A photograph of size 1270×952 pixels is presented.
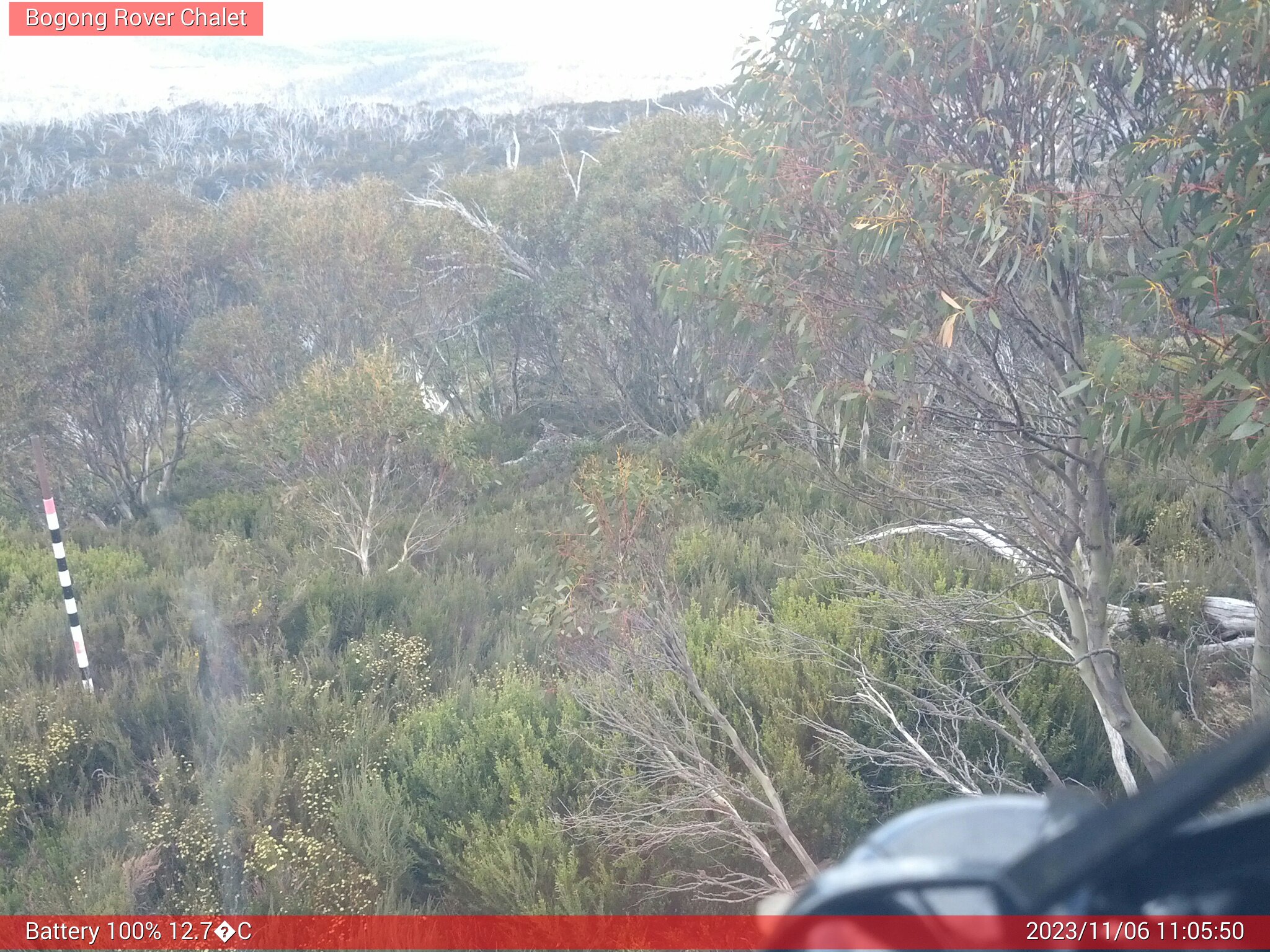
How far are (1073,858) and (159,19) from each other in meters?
7.95

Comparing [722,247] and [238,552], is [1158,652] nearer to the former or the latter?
[722,247]

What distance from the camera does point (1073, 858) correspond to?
2.73ft

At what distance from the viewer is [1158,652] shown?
5133mm

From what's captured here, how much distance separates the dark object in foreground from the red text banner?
24.7 ft

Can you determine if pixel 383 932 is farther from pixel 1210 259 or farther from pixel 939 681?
pixel 1210 259

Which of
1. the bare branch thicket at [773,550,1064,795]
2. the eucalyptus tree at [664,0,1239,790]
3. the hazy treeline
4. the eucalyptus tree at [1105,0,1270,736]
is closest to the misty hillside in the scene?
the hazy treeline

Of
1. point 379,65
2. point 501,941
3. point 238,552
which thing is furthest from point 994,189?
point 379,65

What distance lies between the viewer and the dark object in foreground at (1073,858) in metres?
0.83

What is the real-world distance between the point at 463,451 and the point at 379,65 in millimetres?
24828

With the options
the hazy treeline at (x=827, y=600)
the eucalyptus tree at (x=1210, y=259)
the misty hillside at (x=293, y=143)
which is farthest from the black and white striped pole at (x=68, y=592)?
the misty hillside at (x=293, y=143)

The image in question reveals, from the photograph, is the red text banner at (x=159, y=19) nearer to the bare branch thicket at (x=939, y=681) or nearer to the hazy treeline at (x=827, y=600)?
the hazy treeline at (x=827, y=600)

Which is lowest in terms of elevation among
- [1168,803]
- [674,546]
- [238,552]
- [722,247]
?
[238,552]

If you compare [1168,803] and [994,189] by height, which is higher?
[994,189]

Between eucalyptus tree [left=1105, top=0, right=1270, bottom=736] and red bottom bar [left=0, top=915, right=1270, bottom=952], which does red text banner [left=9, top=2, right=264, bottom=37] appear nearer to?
red bottom bar [left=0, top=915, right=1270, bottom=952]
